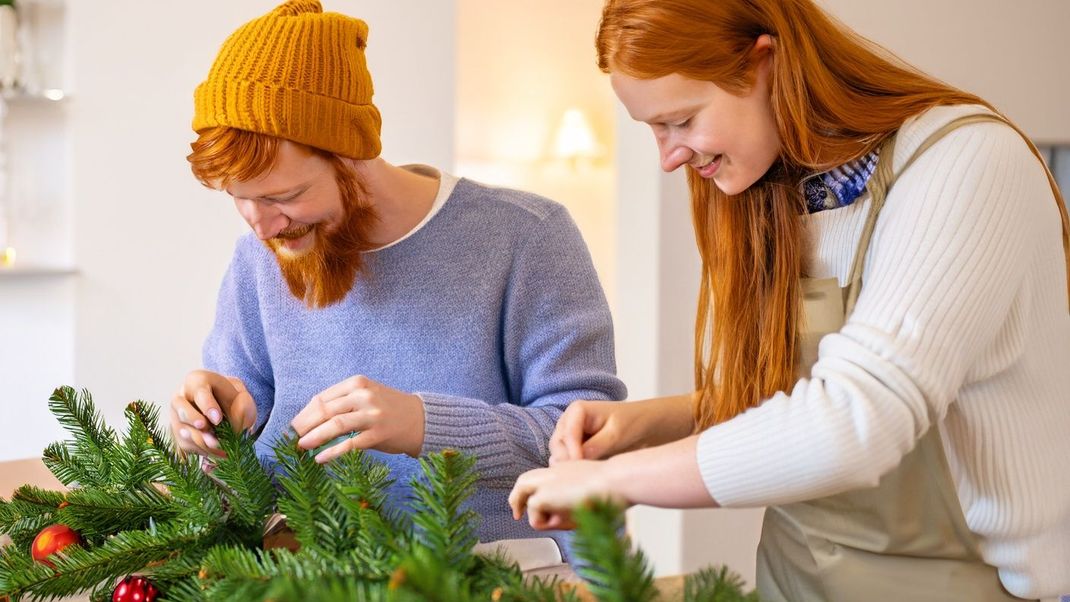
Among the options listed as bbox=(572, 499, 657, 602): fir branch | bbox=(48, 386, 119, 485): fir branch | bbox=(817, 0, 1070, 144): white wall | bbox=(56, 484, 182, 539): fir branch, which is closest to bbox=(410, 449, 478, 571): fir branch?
bbox=(572, 499, 657, 602): fir branch

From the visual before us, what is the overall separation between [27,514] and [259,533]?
25 cm

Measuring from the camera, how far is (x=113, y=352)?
333 centimetres

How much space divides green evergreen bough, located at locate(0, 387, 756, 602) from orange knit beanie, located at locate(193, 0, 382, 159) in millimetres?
346

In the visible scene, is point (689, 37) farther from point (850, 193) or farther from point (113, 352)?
point (113, 352)

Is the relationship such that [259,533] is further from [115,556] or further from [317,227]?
[317,227]

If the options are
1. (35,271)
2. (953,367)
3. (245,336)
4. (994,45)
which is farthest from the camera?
(35,271)

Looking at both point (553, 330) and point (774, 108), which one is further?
point (553, 330)

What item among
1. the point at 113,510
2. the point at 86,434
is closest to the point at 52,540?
the point at 113,510

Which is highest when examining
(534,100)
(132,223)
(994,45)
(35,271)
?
(994,45)

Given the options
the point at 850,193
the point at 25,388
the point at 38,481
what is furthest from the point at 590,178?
the point at 850,193

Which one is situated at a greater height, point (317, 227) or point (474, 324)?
point (317, 227)

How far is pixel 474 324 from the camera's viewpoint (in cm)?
140

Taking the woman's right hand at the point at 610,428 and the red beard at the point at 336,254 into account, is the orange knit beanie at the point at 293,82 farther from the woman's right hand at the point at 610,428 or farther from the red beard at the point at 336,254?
the woman's right hand at the point at 610,428

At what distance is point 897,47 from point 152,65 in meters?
2.16
